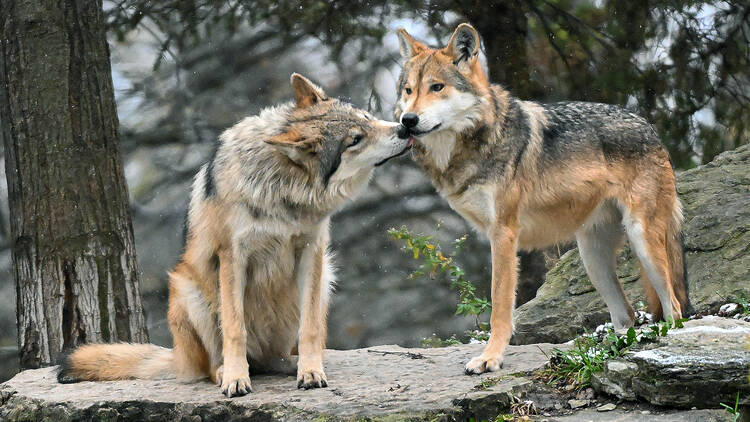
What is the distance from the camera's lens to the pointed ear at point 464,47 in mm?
5105

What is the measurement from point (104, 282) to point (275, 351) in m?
1.80

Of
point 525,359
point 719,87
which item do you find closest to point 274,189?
point 525,359

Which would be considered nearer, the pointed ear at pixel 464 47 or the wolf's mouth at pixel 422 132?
the wolf's mouth at pixel 422 132

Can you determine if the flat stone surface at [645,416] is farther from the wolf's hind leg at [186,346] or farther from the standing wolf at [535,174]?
the wolf's hind leg at [186,346]

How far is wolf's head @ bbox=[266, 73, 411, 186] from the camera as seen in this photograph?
4430 millimetres

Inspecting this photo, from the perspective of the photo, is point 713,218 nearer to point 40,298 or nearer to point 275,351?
point 275,351

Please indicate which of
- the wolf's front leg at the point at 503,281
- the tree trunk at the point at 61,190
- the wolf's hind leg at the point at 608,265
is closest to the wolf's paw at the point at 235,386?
the wolf's front leg at the point at 503,281

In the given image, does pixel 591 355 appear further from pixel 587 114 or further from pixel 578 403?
pixel 587 114

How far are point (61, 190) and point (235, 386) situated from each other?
8.28ft

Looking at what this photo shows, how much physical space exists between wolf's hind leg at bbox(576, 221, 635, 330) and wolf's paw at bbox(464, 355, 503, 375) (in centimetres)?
145

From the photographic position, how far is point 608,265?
5688 mm

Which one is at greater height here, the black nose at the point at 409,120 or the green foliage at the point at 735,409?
the black nose at the point at 409,120

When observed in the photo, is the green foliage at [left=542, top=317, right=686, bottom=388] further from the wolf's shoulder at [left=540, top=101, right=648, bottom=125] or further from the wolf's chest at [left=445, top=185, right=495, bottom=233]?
the wolf's shoulder at [left=540, top=101, right=648, bottom=125]

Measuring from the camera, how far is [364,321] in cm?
931
